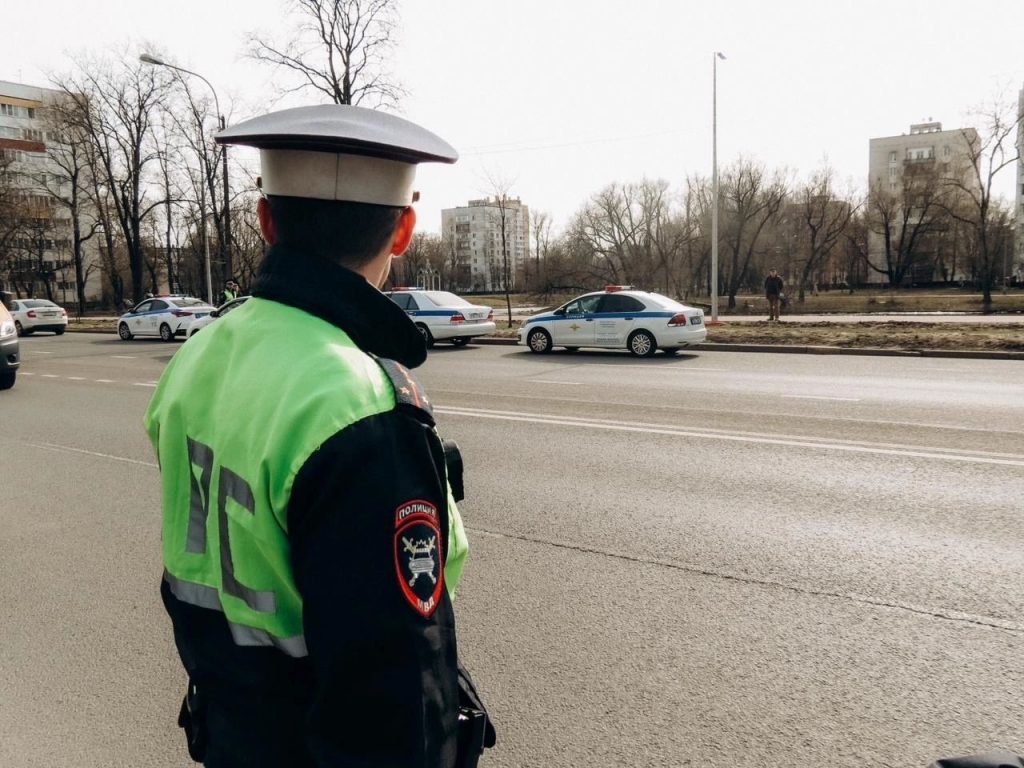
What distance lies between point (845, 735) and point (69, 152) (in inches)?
2230

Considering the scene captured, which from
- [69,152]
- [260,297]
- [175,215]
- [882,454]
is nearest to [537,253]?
[175,215]

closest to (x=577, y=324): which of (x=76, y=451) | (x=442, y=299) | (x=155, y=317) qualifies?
(x=442, y=299)

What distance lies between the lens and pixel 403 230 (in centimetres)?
149

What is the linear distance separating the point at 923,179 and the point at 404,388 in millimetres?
66678

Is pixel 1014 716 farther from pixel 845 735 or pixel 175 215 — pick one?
pixel 175 215

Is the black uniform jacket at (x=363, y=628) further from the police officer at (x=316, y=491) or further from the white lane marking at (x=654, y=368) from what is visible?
the white lane marking at (x=654, y=368)

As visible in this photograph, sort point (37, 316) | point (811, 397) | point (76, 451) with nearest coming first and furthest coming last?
point (76, 451)
point (811, 397)
point (37, 316)

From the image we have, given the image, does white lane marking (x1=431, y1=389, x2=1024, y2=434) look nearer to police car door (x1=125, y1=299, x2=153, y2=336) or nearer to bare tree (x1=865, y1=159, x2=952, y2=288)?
police car door (x1=125, y1=299, x2=153, y2=336)

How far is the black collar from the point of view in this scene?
4.18ft

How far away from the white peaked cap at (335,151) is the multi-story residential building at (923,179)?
138 ft

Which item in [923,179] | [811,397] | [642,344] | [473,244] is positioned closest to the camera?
[811,397]

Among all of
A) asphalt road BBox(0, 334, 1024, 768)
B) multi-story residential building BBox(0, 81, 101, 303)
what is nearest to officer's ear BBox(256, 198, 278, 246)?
asphalt road BBox(0, 334, 1024, 768)

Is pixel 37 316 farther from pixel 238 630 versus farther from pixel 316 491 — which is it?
pixel 316 491

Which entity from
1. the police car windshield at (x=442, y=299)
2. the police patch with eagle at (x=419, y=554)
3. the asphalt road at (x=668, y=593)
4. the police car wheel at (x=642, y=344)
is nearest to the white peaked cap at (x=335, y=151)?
the police patch with eagle at (x=419, y=554)
